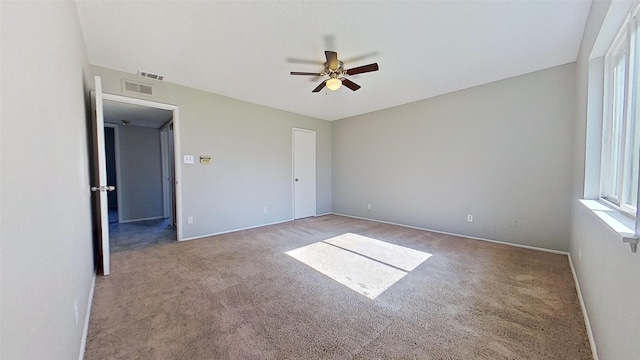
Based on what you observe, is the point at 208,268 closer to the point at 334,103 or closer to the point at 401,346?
the point at 401,346

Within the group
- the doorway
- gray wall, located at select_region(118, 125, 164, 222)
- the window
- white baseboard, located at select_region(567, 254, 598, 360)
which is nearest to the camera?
the window

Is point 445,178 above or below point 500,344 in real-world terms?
above

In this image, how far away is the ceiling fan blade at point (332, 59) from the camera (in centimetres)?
248

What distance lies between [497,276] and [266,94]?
13.5ft

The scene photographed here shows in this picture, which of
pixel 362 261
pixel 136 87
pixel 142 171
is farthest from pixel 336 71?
pixel 142 171

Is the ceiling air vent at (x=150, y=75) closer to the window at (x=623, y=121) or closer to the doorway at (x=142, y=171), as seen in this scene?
the doorway at (x=142, y=171)

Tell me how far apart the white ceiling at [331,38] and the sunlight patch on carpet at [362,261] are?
2.46 meters

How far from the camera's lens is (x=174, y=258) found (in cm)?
313

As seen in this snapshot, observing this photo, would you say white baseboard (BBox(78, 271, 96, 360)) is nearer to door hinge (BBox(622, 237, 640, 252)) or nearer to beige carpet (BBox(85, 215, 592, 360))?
beige carpet (BBox(85, 215, 592, 360))

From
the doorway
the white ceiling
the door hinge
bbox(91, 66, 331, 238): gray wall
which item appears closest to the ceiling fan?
the white ceiling

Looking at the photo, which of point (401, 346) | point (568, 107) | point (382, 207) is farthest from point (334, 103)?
point (401, 346)

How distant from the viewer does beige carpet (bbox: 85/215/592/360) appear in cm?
155

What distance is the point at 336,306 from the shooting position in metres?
2.03

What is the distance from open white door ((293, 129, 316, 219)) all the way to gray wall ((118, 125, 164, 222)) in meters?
3.61
